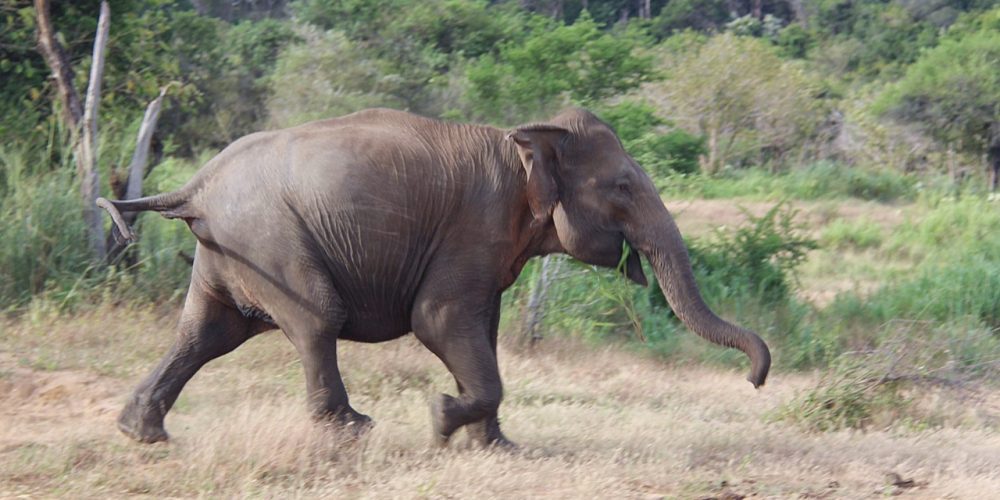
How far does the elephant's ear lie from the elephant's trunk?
0.50 m

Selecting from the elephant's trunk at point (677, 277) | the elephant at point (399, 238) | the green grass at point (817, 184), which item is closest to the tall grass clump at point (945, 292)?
the green grass at point (817, 184)

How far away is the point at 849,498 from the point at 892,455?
1068 mm

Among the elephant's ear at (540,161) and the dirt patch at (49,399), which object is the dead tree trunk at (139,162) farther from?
the elephant's ear at (540,161)

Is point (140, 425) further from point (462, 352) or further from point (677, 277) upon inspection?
point (677, 277)

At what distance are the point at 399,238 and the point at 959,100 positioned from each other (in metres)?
22.5

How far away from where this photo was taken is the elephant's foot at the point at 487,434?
6.81 metres

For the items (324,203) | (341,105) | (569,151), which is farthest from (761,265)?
(341,105)

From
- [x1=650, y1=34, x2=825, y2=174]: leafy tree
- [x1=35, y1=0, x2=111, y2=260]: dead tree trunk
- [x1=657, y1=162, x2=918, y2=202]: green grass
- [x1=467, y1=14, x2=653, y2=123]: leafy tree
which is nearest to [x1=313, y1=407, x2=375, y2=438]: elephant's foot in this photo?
[x1=35, y1=0, x2=111, y2=260]: dead tree trunk

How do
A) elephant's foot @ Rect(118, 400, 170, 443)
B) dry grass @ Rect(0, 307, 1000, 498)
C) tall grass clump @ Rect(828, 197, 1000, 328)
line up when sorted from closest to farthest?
dry grass @ Rect(0, 307, 1000, 498)
elephant's foot @ Rect(118, 400, 170, 443)
tall grass clump @ Rect(828, 197, 1000, 328)

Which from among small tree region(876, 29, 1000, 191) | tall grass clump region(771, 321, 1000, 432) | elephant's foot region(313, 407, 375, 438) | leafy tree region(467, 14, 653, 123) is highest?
leafy tree region(467, 14, 653, 123)

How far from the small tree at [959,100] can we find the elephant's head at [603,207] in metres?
20.8

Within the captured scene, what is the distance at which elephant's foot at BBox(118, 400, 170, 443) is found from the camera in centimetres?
670

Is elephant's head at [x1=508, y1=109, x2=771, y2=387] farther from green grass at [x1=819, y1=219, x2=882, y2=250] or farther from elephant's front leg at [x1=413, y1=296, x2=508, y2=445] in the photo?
green grass at [x1=819, y1=219, x2=882, y2=250]

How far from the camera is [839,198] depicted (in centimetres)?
2344
